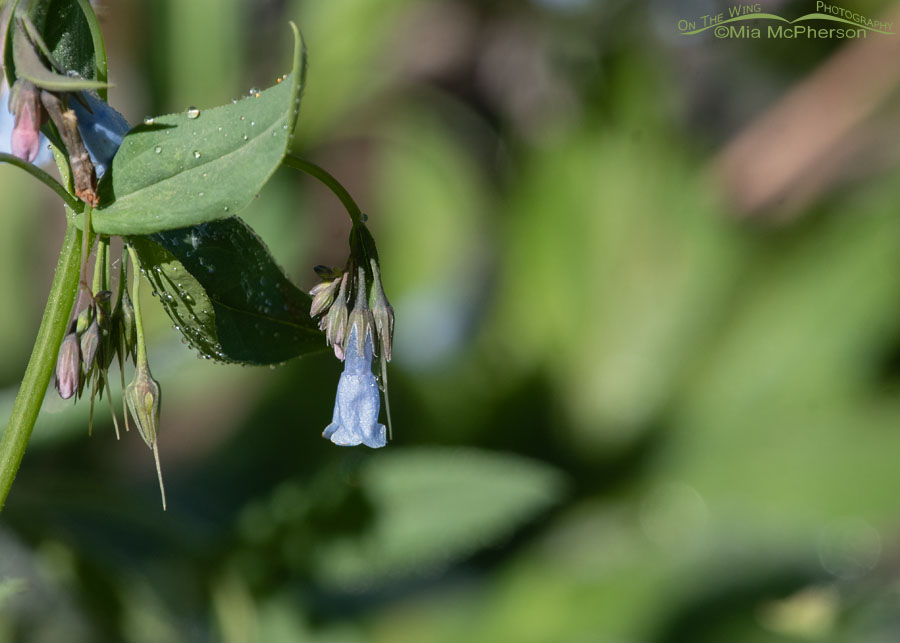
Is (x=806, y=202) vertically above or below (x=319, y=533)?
above

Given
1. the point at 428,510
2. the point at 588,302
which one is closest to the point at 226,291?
the point at 428,510

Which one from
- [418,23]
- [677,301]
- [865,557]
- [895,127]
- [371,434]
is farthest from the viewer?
[418,23]

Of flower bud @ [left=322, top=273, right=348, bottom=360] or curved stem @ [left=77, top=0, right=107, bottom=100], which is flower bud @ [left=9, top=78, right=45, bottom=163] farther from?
flower bud @ [left=322, top=273, right=348, bottom=360]

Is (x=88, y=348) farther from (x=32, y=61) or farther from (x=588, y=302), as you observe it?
(x=588, y=302)

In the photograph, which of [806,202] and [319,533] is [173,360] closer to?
[319,533]

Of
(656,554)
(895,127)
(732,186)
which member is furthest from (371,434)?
(895,127)

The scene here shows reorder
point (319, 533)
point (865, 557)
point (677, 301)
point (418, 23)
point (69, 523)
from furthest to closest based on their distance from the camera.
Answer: point (418, 23) < point (677, 301) < point (865, 557) < point (319, 533) < point (69, 523)
